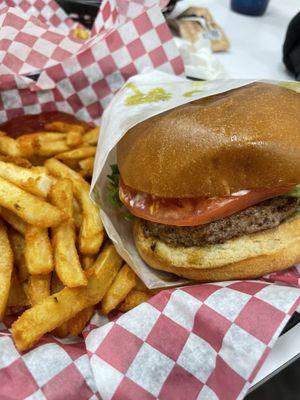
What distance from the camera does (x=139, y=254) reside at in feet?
5.87

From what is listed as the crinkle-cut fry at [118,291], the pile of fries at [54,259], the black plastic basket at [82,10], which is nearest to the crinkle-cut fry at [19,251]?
the pile of fries at [54,259]

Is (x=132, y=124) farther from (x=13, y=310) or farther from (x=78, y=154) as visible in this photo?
(x=13, y=310)

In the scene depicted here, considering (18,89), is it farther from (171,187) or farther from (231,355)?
(231,355)

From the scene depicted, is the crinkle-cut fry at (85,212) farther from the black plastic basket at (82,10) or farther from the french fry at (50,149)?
the black plastic basket at (82,10)

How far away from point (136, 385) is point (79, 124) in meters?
1.49

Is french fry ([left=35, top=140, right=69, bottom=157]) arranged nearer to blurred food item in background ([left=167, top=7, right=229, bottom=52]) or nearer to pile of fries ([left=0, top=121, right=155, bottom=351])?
pile of fries ([left=0, top=121, right=155, bottom=351])

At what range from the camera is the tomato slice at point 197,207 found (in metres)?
1.45

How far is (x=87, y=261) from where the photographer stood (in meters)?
1.64

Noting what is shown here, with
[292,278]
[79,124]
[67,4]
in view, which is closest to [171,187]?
[292,278]

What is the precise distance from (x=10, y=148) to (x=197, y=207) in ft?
3.02

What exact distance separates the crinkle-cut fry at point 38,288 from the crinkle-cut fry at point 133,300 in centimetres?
30

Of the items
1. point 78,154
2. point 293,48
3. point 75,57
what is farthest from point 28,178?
point 293,48

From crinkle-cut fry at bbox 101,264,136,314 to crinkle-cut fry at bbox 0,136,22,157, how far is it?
73 cm

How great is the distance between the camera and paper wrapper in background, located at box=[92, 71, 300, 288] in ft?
5.44
